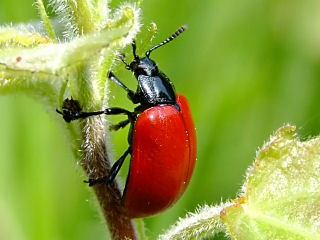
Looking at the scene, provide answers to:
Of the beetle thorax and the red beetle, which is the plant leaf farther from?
the beetle thorax


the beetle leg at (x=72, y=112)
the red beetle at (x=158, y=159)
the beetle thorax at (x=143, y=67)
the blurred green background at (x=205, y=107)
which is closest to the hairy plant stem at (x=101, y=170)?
the beetle leg at (x=72, y=112)

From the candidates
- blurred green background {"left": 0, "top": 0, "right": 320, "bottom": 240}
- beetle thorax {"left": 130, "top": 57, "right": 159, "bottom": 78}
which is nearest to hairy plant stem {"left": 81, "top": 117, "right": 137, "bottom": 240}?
beetle thorax {"left": 130, "top": 57, "right": 159, "bottom": 78}

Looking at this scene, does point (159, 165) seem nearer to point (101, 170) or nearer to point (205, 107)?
point (101, 170)

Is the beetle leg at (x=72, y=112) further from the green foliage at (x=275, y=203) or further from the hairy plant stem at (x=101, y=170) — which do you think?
the green foliage at (x=275, y=203)

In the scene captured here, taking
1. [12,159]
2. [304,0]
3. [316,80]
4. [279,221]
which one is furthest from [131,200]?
[304,0]

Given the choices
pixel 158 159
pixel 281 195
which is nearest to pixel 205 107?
pixel 158 159

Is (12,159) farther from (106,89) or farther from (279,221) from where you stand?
(279,221)
